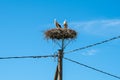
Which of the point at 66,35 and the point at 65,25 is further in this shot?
the point at 65,25

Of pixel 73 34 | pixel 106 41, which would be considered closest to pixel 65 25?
pixel 73 34

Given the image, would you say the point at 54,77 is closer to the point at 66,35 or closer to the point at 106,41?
the point at 106,41

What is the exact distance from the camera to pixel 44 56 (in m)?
17.2

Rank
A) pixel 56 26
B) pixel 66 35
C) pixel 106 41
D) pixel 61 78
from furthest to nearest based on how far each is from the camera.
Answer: pixel 56 26
pixel 66 35
pixel 61 78
pixel 106 41

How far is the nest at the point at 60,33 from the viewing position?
81.3 feet

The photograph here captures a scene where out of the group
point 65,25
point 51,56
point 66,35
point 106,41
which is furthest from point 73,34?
point 106,41

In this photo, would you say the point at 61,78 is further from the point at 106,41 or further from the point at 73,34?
the point at 73,34

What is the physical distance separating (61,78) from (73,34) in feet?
29.2

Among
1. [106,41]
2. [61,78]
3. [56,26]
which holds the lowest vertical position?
[61,78]

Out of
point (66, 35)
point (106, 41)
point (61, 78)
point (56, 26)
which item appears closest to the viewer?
point (106, 41)

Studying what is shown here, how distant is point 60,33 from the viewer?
1006 inches

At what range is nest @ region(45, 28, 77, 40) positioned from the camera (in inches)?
975

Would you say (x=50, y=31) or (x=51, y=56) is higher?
(x=50, y=31)

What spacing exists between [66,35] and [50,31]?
1416mm
